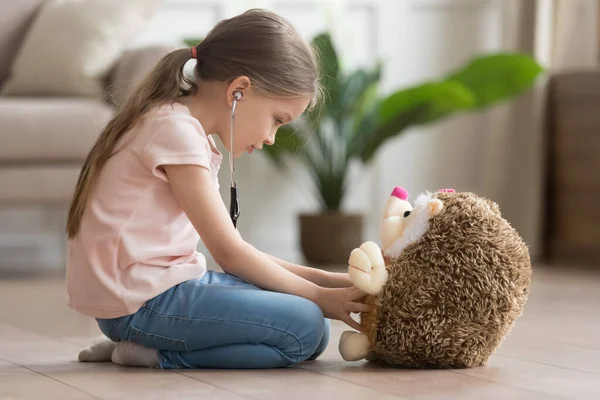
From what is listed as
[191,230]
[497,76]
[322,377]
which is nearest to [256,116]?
[191,230]

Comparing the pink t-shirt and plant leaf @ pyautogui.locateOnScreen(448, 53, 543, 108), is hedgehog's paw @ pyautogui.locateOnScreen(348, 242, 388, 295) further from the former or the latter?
plant leaf @ pyautogui.locateOnScreen(448, 53, 543, 108)

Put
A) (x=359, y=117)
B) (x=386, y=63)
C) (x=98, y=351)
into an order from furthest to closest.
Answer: (x=386, y=63) < (x=359, y=117) < (x=98, y=351)

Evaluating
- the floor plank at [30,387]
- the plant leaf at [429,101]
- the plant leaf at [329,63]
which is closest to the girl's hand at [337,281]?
the floor plank at [30,387]

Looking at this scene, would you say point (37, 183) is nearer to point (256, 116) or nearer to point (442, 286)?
point (256, 116)

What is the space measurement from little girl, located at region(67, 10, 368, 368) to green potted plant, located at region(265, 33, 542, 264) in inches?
71.3

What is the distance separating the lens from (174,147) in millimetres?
1466

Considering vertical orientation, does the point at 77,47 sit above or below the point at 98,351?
above

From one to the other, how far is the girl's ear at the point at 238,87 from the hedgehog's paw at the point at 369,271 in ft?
1.00

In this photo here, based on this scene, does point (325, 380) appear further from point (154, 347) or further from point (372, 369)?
point (154, 347)

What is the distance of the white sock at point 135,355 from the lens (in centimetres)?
153

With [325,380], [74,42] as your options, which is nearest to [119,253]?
[325,380]

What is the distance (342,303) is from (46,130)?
65.9 inches

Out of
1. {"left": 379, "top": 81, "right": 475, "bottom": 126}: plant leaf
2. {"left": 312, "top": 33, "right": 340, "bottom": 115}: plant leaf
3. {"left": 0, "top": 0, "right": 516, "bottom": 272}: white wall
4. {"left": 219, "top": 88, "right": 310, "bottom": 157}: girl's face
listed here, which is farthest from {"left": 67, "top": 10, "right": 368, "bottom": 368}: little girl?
{"left": 0, "top": 0, "right": 516, "bottom": 272}: white wall

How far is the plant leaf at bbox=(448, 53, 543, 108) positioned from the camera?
350 cm
